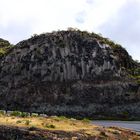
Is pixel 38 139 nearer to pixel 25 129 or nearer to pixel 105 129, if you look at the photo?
pixel 25 129

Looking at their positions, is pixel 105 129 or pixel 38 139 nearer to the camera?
pixel 38 139

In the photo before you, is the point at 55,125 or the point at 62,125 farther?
the point at 62,125

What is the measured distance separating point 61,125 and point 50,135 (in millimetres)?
4977

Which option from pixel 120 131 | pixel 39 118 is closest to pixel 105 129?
pixel 120 131

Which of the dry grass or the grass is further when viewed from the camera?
the dry grass

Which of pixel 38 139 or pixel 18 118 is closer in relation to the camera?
pixel 38 139

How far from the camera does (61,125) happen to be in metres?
Answer: 53.6

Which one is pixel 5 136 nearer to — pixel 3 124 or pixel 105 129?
pixel 3 124

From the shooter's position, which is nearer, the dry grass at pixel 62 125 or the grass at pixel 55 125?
the grass at pixel 55 125

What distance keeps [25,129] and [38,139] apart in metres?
1.82

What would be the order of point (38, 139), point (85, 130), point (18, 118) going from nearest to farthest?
point (38, 139) < point (85, 130) < point (18, 118)

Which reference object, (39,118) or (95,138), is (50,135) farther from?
(39,118)

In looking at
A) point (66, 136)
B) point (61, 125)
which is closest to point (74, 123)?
point (61, 125)

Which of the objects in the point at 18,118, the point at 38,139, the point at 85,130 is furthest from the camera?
the point at 18,118
